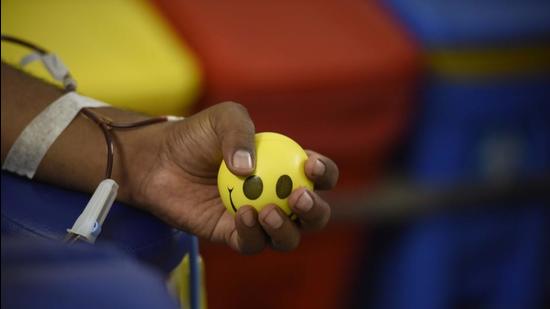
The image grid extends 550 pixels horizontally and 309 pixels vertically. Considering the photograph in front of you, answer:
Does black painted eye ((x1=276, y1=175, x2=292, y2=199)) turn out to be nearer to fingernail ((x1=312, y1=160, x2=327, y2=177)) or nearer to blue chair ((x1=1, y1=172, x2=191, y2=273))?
fingernail ((x1=312, y1=160, x2=327, y2=177))

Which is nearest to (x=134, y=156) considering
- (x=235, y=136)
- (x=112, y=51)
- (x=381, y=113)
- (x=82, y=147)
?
(x=82, y=147)

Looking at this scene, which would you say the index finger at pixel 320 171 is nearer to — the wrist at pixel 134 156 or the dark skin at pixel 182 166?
the dark skin at pixel 182 166

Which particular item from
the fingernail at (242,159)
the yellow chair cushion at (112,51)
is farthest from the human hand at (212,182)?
the yellow chair cushion at (112,51)

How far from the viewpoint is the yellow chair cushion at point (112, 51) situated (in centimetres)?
136

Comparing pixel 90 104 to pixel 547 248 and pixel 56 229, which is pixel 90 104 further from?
pixel 547 248

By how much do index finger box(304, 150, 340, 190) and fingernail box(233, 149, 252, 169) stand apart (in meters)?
0.05

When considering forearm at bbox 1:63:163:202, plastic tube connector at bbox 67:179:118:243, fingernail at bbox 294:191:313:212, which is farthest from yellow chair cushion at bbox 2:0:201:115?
fingernail at bbox 294:191:313:212

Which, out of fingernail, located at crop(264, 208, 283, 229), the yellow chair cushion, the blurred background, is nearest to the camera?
fingernail, located at crop(264, 208, 283, 229)

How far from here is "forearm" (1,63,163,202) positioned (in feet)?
2.82

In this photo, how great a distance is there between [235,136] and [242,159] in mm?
30

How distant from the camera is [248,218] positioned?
0.73 meters

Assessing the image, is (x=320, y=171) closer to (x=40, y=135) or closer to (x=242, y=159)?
(x=242, y=159)

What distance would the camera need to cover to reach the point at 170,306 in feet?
1.53

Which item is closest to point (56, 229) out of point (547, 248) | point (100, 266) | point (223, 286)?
point (100, 266)
